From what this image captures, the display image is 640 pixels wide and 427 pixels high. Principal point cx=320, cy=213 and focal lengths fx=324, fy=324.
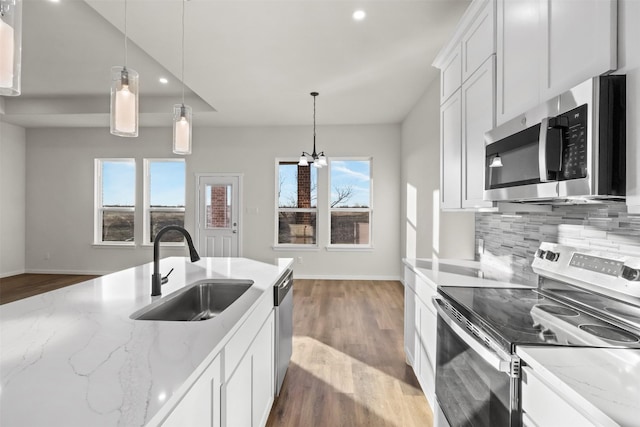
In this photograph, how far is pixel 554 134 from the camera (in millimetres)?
1134

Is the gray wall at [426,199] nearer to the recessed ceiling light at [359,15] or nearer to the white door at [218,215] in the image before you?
the recessed ceiling light at [359,15]

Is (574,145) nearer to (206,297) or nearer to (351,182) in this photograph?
(206,297)

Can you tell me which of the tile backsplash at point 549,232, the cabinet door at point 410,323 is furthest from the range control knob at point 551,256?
the cabinet door at point 410,323

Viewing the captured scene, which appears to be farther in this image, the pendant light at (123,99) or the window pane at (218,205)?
the window pane at (218,205)

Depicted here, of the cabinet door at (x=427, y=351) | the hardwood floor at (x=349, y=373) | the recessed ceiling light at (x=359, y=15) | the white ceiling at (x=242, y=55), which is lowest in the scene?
the hardwood floor at (x=349, y=373)

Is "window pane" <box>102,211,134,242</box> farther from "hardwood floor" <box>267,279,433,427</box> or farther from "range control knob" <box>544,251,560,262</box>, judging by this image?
"range control knob" <box>544,251,560,262</box>

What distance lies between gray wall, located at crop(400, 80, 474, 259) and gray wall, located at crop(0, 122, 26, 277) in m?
7.15

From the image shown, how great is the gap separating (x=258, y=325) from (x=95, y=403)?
37.6 inches

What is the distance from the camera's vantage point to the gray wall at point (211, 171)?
5836mm

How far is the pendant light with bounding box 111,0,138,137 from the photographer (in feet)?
5.52

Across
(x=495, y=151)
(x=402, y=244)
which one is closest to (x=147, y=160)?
(x=402, y=244)

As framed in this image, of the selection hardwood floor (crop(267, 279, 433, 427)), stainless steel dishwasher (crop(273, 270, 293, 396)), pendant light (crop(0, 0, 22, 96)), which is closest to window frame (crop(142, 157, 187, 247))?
hardwood floor (crop(267, 279, 433, 427))

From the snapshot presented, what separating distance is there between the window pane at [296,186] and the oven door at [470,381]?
4430 millimetres

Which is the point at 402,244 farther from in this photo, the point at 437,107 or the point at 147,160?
the point at 147,160
